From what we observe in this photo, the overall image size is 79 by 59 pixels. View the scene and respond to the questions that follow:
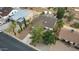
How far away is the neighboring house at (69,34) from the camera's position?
3.16m

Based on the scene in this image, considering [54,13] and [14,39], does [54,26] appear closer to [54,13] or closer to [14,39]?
[54,13]

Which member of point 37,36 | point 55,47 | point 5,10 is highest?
point 5,10

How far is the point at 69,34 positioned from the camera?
125 inches

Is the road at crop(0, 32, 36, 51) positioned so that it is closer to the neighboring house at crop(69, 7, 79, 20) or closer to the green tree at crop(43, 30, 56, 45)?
the green tree at crop(43, 30, 56, 45)

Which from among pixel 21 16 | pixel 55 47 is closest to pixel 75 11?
pixel 55 47

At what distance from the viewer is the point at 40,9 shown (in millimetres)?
3209

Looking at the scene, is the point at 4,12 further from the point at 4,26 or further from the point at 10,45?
the point at 10,45

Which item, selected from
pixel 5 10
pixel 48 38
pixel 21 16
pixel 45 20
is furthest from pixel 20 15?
pixel 48 38

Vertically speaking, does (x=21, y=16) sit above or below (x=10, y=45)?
above

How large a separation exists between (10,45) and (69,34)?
0.62m

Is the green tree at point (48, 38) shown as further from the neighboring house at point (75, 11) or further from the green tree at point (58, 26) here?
the neighboring house at point (75, 11)

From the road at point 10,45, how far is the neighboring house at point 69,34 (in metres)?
0.34

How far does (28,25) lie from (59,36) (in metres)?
0.34
